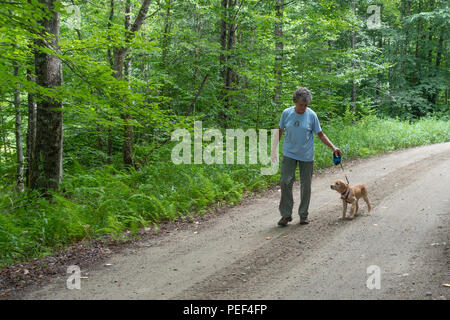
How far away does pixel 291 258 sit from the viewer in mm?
4762

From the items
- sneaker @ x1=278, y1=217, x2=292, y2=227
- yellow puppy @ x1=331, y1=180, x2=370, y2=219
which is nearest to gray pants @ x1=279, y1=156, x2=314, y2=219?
sneaker @ x1=278, y1=217, x2=292, y2=227

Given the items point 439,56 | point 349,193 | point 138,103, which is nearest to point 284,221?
point 349,193

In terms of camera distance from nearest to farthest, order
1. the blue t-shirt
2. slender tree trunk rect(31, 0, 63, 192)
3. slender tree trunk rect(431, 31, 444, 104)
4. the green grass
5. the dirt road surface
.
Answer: the dirt road surface < the green grass < the blue t-shirt < slender tree trunk rect(31, 0, 63, 192) < slender tree trunk rect(431, 31, 444, 104)

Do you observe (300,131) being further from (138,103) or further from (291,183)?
(138,103)

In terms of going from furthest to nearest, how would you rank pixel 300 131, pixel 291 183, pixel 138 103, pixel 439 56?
pixel 439 56, pixel 138 103, pixel 291 183, pixel 300 131

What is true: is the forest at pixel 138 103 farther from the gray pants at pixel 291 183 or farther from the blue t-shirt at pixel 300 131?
the blue t-shirt at pixel 300 131

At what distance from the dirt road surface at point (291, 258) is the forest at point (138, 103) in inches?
46.2

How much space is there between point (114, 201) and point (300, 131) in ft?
12.8

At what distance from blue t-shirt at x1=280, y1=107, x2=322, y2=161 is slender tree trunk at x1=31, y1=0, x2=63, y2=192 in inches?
173

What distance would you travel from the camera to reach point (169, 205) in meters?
7.09

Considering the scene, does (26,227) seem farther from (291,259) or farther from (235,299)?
(291,259)

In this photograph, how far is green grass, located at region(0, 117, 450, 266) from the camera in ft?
18.1

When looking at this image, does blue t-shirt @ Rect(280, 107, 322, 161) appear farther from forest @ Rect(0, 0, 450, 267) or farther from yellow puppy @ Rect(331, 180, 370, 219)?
forest @ Rect(0, 0, 450, 267)
